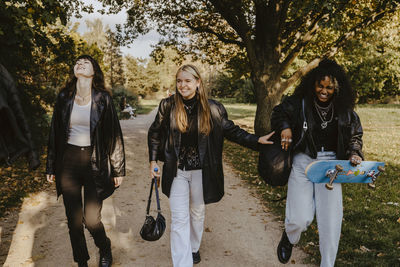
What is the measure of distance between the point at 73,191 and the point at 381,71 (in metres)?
20.1

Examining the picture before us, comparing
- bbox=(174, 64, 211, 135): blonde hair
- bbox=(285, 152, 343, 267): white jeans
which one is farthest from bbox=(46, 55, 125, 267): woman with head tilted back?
bbox=(285, 152, 343, 267): white jeans

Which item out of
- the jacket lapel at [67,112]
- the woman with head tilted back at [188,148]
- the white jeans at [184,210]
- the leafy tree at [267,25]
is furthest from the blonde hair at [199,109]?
the leafy tree at [267,25]

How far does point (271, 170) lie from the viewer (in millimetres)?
3373

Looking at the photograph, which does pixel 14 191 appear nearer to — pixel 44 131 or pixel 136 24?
pixel 44 131

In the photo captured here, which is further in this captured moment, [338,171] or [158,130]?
[158,130]

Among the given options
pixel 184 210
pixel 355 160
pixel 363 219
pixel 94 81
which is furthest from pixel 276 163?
pixel 363 219

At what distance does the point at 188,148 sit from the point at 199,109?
0.43 metres

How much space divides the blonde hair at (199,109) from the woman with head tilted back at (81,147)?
0.73 metres

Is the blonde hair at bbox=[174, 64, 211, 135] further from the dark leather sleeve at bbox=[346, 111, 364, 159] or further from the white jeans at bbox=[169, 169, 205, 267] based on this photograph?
the dark leather sleeve at bbox=[346, 111, 364, 159]

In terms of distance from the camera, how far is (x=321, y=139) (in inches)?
125

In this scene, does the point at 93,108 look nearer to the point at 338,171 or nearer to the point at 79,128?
the point at 79,128

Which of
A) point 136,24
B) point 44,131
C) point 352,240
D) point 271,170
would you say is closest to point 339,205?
point 271,170

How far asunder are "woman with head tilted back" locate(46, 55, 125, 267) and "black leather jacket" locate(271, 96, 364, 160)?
1.86 meters

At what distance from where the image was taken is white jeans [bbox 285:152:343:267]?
3.06 metres
